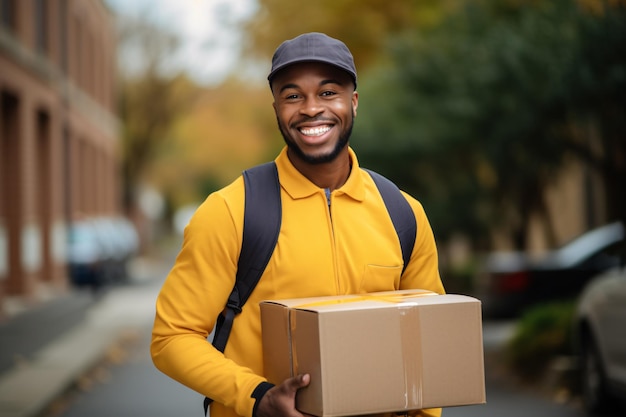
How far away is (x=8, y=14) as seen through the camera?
20.7 metres

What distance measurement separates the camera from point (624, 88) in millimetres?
11984

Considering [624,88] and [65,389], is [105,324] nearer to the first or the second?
[65,389]

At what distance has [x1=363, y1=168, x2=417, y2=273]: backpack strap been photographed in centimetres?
305

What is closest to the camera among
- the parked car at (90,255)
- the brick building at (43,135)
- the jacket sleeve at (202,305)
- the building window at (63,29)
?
the jacket sleeve at (202,305)

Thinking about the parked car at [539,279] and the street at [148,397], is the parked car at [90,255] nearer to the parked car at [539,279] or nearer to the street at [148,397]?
the street at [148,397]

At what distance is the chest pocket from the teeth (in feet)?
1.25

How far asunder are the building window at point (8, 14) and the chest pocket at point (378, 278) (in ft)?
59.0

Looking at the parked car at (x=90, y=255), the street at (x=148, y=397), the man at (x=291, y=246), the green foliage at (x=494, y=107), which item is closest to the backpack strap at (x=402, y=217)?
the man at (x=291, y=246)

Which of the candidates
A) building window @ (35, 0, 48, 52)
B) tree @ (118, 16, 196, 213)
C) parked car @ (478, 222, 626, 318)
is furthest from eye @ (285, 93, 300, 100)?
tree @ (118, 16, 196, 213)

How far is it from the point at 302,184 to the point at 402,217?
0.30 metres

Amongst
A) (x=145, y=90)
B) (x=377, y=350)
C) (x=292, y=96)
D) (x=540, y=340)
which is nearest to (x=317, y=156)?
(x=292, y=96)

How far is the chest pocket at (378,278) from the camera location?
2961mm

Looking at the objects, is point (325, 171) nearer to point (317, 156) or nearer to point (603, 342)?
point (317, 156)

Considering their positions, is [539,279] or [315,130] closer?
[315,130]
